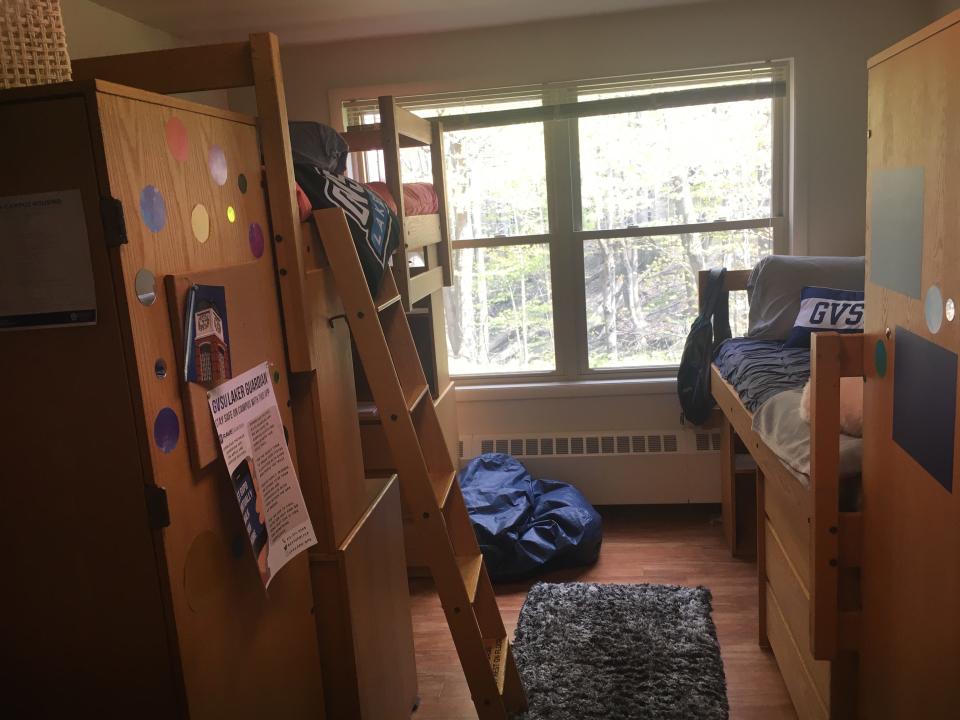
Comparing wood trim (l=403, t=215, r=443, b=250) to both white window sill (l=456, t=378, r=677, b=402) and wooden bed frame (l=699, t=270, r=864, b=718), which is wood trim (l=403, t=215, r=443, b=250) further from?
wooden bed frame (l=699, t=270, r=864, b=718)

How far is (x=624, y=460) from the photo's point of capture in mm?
3799

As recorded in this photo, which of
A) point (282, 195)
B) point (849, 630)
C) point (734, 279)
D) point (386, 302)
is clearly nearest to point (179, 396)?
point (282, 195)

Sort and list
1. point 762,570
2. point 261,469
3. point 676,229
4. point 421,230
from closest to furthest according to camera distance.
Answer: point 261,469
point 762,570
point 421,230
point 676,229

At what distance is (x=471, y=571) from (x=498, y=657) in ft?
0.84

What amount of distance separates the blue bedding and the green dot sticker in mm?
903

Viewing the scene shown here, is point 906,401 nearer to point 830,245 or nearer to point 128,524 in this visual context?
point 128,524

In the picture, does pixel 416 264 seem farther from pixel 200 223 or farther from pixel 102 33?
pixel 200 223

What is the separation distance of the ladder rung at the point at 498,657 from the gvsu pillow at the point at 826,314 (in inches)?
63.4

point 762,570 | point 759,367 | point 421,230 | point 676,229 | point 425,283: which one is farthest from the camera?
point 676,229

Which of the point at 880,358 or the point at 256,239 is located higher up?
the point at 256,239

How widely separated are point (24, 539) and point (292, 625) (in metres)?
0.59

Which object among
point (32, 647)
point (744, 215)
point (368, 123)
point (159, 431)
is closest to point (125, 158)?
point (159, 431)

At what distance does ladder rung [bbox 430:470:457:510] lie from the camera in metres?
2.15

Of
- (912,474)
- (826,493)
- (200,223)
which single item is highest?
(200,223)
